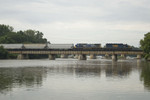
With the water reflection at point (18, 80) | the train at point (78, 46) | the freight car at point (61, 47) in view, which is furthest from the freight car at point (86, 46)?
the water reflection at point (18, 80)

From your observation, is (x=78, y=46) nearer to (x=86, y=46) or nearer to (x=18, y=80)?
(x=86, y=46)

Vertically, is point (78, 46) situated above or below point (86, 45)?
below

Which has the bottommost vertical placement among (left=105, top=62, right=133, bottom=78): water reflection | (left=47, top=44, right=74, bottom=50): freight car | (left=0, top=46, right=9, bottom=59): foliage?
(left=105, top=62, right=133, bottom=78): water reflection

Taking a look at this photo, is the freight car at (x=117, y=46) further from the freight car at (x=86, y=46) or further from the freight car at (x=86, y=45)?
the freight car at (x=86, y=45)

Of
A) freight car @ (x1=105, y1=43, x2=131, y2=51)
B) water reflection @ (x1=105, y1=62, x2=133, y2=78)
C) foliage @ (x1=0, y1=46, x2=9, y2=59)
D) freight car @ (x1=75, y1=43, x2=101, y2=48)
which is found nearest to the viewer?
water reflection @ (x1=105, y1=62, x2=133, y2=78)

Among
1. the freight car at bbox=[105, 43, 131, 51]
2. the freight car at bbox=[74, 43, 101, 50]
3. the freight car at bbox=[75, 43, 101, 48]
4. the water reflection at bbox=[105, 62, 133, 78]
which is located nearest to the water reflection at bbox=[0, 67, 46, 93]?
the water reflection at bbox=[105, 62, 133, 78]

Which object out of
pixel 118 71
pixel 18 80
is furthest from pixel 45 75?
pixel 118 71

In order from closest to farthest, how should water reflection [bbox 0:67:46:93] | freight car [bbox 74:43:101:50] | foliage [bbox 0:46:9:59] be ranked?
water reflection [bbox 0:67:46:93]
foliage [bbox 0:46:9:59]
freight car [bbox 74:43:101:50]

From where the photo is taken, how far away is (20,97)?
24.0 m

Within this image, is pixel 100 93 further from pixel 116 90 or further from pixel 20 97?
pixel 20 97

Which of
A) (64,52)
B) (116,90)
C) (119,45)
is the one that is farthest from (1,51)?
(116,90)

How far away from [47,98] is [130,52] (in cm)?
13878

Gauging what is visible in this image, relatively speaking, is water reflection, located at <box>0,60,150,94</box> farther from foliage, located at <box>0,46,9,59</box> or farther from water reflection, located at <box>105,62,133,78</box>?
foliage, located at <box>0,46,9,59</box>

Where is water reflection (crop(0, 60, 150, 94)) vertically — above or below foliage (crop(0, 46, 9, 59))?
below
